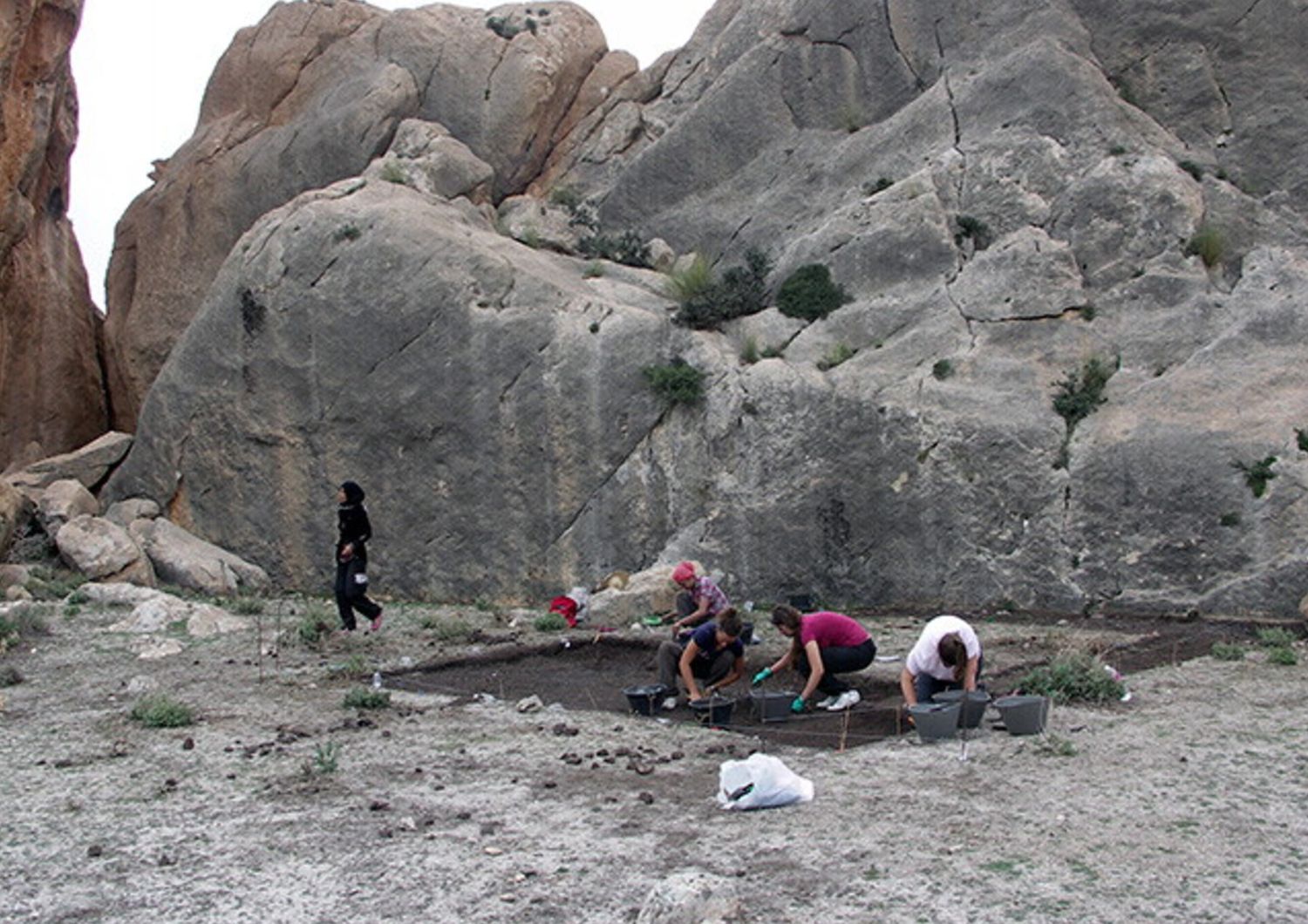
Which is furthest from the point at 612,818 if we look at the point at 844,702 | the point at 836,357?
the point at 836,357

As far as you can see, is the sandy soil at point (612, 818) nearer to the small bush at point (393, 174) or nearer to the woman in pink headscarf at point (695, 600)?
the woman in pink headscarf at point (695, 600)

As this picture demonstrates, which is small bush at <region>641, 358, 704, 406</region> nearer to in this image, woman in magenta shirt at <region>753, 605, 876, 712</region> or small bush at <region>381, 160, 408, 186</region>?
small bush at <region>381, 160, 408, 186</region>

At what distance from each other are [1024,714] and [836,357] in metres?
12.0

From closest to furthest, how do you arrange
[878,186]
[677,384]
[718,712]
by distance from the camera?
[718,712] < [677,384] < [878,186]

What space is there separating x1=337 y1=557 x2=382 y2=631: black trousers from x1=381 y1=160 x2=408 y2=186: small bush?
482 inches

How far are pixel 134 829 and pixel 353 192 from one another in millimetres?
18732

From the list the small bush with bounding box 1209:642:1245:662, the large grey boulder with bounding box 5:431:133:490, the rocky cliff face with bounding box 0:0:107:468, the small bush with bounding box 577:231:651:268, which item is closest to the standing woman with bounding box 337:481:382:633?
the small bush with bounding box 1209:642:1245:662

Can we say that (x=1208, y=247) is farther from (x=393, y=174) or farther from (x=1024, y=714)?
(x=393, y=174)

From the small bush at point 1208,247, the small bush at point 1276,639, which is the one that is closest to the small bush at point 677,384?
the small bush at point 1208,247

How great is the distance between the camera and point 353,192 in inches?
972

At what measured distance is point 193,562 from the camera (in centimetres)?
2170

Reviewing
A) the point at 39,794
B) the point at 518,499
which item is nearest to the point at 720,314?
the point at 518,499

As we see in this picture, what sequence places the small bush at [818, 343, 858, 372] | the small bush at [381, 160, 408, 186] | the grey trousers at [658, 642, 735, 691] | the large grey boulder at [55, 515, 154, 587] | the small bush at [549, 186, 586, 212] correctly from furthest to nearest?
the small bush at [549, 186, 586, 212] < the small bush at [381, 160, 408, 186] < the small bush at [818, 343, 858, 372] < the large grey boulder at [55, 515, 154, 587] < the grey trousers at [658, 642, 735, 691]

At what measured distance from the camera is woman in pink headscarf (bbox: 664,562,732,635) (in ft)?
42.9
